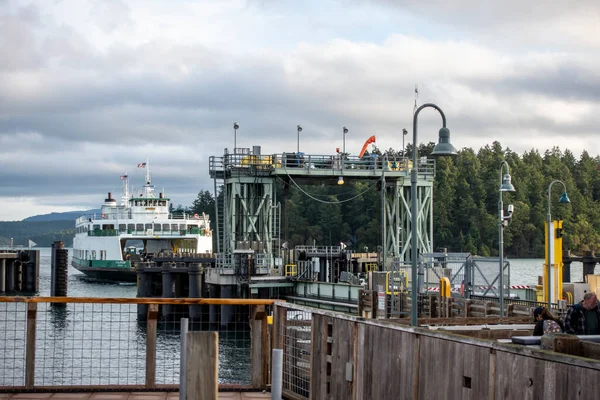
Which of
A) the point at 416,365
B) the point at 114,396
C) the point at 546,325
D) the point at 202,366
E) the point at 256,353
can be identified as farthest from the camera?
the point at 256,353

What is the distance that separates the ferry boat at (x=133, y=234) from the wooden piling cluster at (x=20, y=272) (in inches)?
431

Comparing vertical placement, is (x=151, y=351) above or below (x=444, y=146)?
below

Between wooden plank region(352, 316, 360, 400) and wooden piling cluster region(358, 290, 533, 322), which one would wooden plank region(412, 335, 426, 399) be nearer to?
wooden plank region(352, 316, 360, 400)

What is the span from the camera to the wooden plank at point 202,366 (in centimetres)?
624

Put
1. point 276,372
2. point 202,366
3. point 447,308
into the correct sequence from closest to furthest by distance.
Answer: point 276,372, point 202,366, point 447,308

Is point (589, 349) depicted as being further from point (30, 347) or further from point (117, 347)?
point (117, 347)

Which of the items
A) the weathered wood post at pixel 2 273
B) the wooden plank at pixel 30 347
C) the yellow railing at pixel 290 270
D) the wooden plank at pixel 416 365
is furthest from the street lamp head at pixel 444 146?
the weathered wood post at pixel 2 273

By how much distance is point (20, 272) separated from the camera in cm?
7656

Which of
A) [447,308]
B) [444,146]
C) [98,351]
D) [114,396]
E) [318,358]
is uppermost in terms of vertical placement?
[444,146]

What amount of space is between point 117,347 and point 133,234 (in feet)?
154

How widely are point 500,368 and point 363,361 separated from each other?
2395 millimetres

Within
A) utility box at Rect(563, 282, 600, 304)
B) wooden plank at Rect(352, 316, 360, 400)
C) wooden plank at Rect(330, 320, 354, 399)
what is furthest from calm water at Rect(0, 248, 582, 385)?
wooden plank at Rect(352, 316, 360, 400)

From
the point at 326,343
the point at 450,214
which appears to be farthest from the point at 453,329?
the point at 450,214

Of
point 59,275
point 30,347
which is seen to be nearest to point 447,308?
point 30,347
